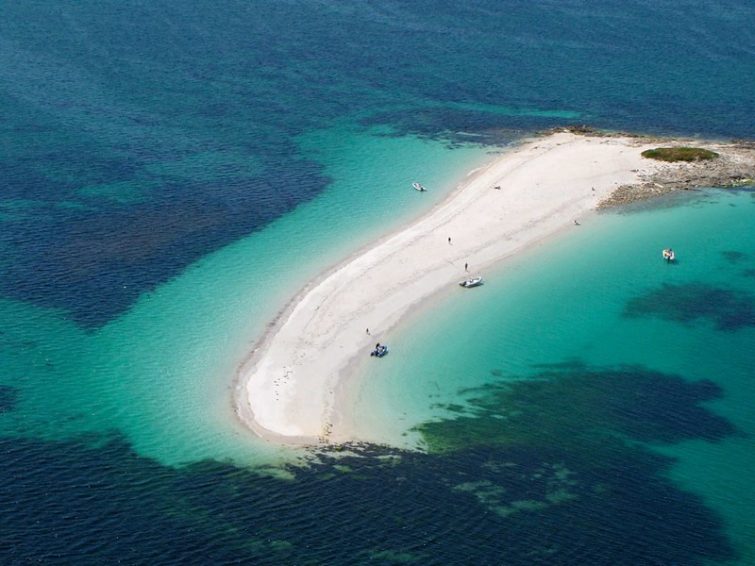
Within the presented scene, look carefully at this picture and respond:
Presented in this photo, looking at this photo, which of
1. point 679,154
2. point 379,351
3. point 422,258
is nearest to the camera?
point 379,351

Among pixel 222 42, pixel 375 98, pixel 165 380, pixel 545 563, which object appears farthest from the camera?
pixel 222 42

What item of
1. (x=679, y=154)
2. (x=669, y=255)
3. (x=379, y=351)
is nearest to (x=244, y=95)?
(x=679, y=154)

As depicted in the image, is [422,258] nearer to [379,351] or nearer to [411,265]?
[411,265]

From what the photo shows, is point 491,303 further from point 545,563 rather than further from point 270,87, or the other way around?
point 270,87

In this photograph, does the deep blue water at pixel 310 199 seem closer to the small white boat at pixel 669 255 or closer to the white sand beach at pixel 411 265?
the small white boat at pixel 669 255

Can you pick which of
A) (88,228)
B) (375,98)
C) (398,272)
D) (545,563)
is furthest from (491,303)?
(375,98)
